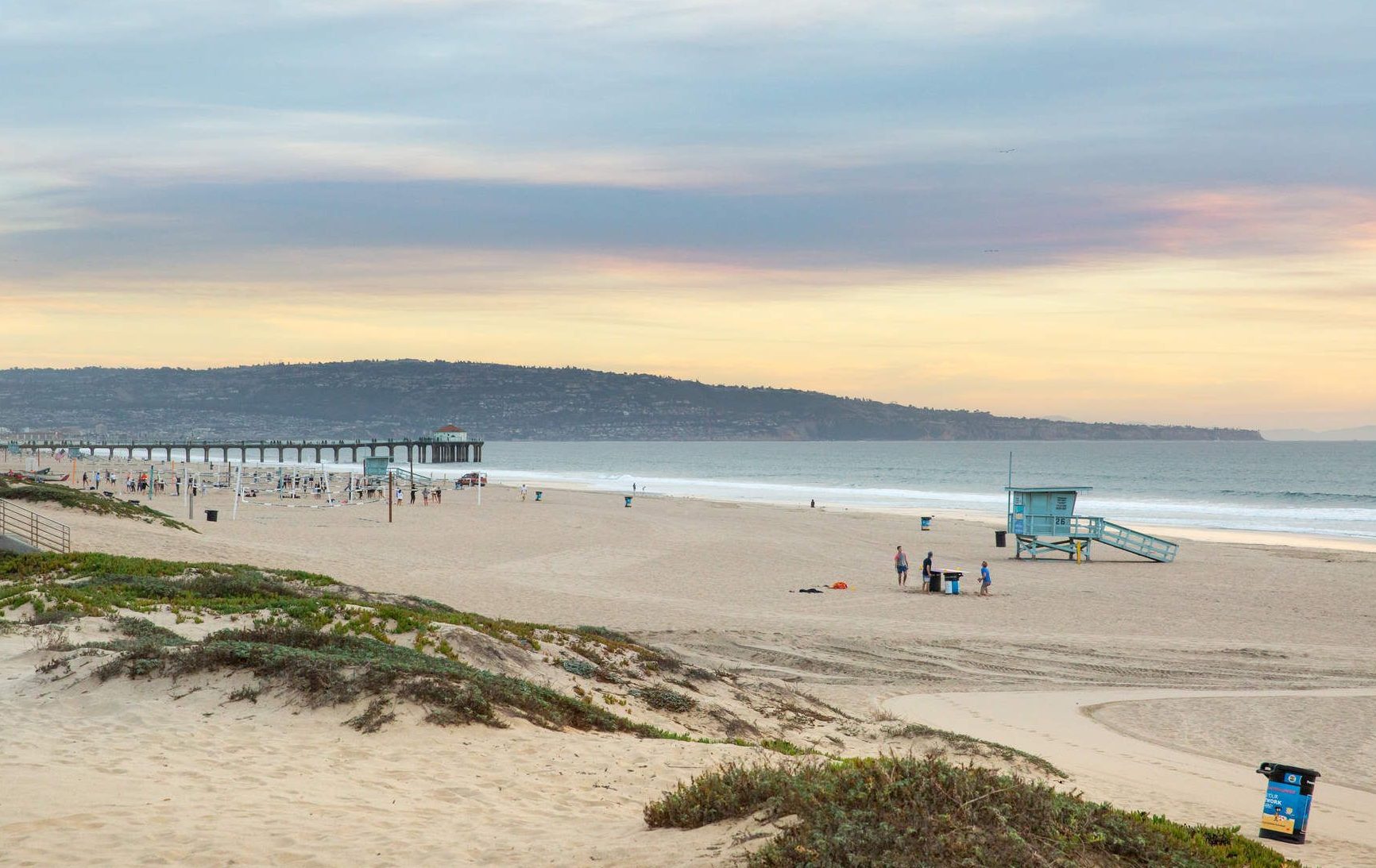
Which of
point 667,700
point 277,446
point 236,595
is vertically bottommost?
point 277,446

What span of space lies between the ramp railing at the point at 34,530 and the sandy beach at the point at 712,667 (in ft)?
2.43

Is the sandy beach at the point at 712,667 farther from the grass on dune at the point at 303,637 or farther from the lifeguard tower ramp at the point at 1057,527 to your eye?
the lifeguard tower ramp at the point at 1057,527

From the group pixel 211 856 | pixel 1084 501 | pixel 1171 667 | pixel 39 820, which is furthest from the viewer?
pixel 1084 501

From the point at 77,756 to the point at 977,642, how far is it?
564 inches

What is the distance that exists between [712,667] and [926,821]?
976 cm

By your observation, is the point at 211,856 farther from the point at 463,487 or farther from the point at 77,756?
the point at 463,487

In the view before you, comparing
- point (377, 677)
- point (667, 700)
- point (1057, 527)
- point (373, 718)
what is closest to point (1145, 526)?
point (1057, 527)

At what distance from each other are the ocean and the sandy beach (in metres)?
23.5

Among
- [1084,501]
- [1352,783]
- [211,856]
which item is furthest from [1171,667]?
[1084,501]

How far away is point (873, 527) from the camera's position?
1773 inches

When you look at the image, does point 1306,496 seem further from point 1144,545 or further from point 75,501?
point 75,501

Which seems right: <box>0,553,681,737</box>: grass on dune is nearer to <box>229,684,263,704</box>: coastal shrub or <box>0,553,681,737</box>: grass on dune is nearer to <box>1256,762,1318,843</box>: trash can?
<box>229,684,263,704</box>: coastal shrub

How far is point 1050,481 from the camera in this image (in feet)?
359

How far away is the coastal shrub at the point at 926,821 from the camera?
18.4 ft
